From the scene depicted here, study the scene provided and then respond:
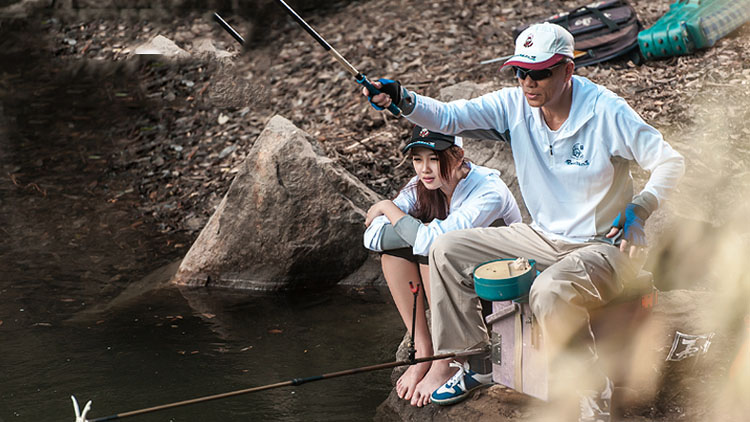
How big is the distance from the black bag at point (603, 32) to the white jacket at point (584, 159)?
3931 mm

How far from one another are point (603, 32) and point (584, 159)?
4.30 meters

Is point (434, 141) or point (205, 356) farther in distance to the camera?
point (205, 356)

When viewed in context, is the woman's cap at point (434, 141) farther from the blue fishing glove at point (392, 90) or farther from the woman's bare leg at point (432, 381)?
the woman's bare leg at point (432, 381)

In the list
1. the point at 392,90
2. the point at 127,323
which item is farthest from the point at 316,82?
the point at 392,90

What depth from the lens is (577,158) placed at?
3.56 metres

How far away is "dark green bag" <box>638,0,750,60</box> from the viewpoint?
7113mm

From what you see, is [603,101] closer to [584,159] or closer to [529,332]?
[584,159]

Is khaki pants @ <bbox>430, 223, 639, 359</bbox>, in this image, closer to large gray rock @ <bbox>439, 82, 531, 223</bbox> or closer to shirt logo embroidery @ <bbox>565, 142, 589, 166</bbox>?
shirt logo embroidery @ <bbox>565, 142, 589, 166</bbox>

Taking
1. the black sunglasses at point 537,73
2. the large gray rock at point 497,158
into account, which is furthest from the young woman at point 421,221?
the large gray rock at point 497,158

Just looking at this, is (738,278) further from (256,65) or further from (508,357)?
(256,65)

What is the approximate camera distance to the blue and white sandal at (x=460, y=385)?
369cm

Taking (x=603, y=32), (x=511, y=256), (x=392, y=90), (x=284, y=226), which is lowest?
(x=284, y=226)

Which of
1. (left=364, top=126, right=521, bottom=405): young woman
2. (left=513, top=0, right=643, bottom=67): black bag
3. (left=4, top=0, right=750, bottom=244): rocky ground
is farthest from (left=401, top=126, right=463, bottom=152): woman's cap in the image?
(left=513, top=0, right=643, bottom=67): black bag

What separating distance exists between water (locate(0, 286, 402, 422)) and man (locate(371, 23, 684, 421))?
2.44 ft
